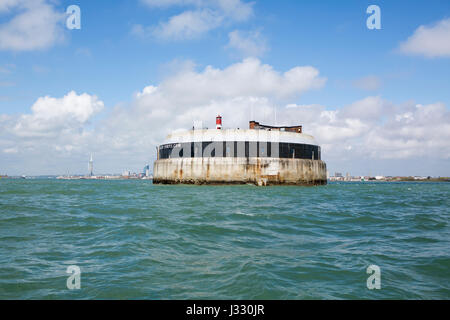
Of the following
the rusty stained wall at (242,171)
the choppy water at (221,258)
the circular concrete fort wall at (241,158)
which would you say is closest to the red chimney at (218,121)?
the circular concrete fort wall at (241,158)

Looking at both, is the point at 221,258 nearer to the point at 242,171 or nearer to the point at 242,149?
the point at 242,171

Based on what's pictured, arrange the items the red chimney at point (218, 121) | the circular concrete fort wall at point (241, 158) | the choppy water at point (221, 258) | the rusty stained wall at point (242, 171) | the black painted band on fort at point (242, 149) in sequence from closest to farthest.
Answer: the choppy water at point (221, 258) → the rusty stained wall at point (242, 171) → the circular concrete fort wall at point (241, 158) → the black painted band on fort at point (242, 149) → the red chimney at point (218, 121)

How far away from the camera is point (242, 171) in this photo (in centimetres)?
4884

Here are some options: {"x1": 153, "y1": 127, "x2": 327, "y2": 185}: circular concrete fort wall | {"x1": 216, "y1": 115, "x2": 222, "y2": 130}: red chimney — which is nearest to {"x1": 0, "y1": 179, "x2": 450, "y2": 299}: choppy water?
{"x1": 153, "y1": 127, "x2": 327, "y2": 185}: circular concrete fort wall

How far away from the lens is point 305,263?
25.1ft

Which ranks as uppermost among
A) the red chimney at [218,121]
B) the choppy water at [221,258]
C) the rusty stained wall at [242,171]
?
the red chimney at [218,121]

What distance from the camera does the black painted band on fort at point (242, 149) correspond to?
163ft

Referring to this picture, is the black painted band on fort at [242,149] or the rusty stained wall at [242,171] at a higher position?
the black painted band on fort at [242,149]

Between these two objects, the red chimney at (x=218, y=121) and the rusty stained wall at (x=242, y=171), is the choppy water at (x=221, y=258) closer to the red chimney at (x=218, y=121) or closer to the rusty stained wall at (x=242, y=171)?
the rusty stained wall at (x=242, y=171)

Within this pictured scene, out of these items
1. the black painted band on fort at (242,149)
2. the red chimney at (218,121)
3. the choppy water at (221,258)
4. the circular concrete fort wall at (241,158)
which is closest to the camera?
the choppy water at (221,258)

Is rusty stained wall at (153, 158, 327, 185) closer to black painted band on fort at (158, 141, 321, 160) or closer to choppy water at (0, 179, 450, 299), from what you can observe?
black painted band on fort at (158, 141, 321, 160)

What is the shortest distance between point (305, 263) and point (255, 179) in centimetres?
4112
